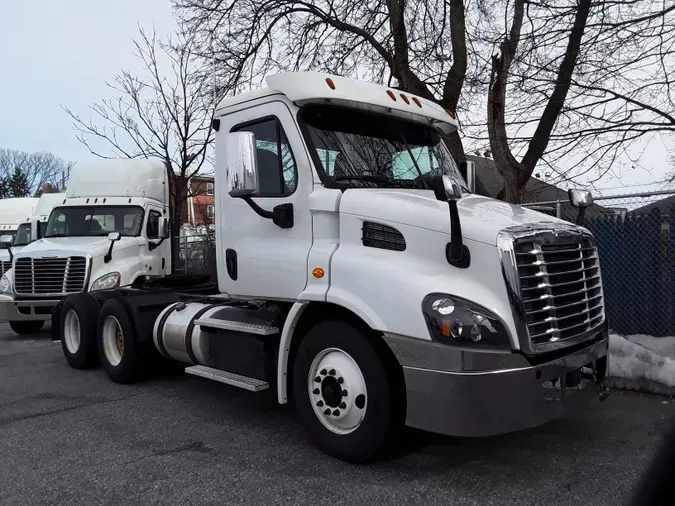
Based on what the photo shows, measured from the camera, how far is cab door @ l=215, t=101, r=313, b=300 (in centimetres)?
455

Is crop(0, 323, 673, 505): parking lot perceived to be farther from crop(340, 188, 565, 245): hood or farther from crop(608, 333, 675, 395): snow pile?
crop(340, 188, 565, 245): hood

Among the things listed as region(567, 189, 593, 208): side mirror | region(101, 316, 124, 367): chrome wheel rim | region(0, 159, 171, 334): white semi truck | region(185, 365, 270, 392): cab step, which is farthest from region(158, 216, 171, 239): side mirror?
region(567, 189, 593, 208): side mirror

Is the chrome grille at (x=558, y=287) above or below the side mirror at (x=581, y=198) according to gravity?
below

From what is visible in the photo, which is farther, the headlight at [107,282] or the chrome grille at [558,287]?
the headlight at [107,282]

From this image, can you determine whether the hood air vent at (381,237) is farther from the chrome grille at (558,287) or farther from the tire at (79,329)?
the tire at (79,329)

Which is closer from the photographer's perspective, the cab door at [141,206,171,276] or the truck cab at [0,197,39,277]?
the cab door at [141,206,171,276]

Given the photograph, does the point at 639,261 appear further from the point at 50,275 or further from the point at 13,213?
the point at 13,213

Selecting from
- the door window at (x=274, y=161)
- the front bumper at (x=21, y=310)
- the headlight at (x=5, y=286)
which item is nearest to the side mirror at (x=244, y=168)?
the door window at (x=274, y=161)

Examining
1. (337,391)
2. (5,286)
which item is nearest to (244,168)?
(337,391)

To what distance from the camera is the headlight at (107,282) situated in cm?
976

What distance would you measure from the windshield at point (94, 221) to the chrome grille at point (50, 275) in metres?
0.87

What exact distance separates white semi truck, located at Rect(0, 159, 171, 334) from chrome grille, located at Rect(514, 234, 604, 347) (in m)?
7.64

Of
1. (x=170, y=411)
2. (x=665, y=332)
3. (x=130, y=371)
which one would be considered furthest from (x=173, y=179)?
(x=665, y=332)

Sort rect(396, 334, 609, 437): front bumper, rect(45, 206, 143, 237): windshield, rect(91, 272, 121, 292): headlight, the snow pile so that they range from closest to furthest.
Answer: rect(396, 334, 609, 437): front bumper, the snow pile, rect(91, 272, 121, 292): headlight, rect(45, 206, 143, 237): windshield
